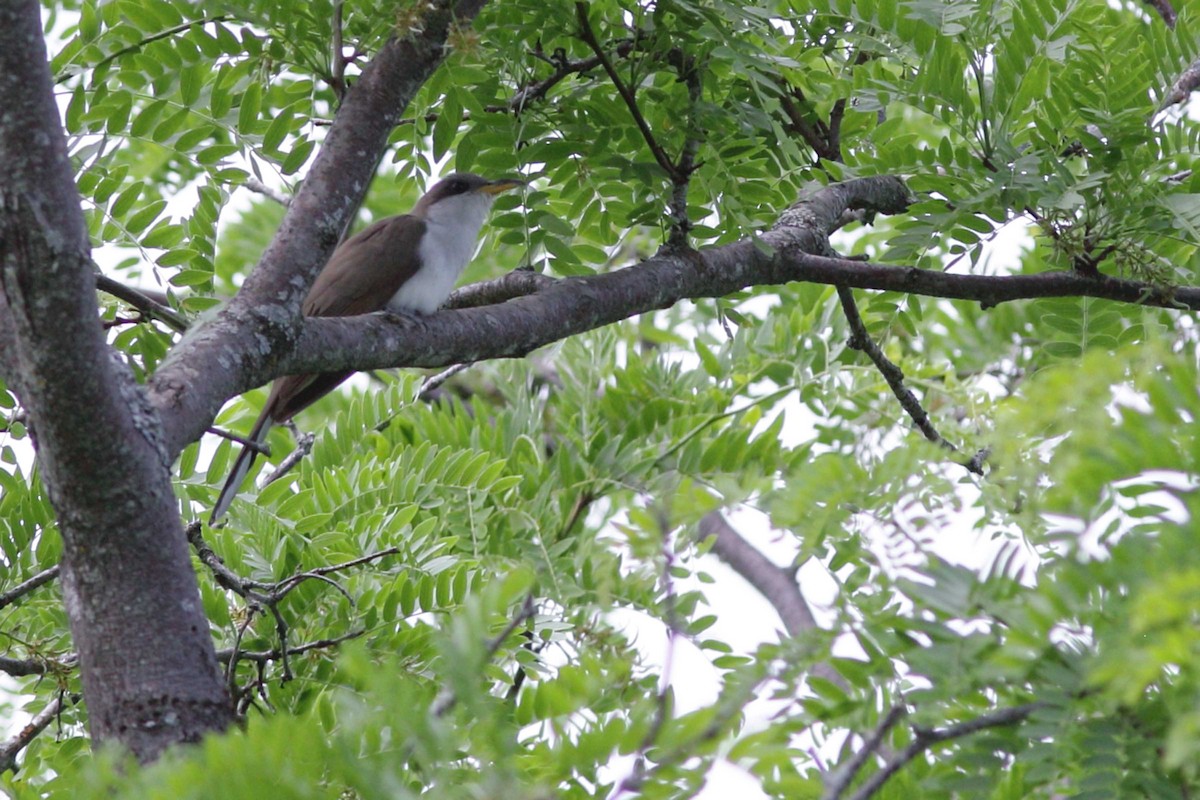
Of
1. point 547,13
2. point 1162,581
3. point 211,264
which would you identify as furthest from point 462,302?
point 1162,581

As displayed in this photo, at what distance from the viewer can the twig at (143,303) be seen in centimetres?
264

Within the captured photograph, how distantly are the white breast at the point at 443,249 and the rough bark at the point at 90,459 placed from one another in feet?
7.50

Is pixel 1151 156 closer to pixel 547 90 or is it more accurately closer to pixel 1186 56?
pixel 1186 56

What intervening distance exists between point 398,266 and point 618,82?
2.15 metres

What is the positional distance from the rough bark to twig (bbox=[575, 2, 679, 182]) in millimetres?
1262

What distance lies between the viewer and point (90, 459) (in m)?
1.86

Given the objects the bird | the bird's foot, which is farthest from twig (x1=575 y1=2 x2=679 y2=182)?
the bird

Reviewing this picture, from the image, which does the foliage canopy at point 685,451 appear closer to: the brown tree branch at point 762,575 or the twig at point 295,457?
the twig at point 295,457

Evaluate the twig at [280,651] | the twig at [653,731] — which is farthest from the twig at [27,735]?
the twig at [653,731]

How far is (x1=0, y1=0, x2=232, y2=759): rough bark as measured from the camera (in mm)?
1787

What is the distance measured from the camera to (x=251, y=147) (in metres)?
3.29

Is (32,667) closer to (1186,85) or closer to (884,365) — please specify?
(884,365)

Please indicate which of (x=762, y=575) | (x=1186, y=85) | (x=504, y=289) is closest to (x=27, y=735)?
(x=504, y=289)

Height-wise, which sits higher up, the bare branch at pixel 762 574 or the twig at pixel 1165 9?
the twig at pixel 1165 9
